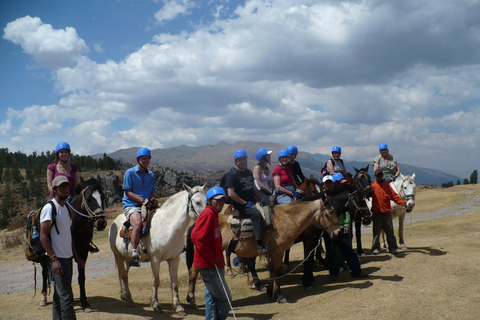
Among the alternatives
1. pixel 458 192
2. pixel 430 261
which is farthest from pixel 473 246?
pixel 458 192

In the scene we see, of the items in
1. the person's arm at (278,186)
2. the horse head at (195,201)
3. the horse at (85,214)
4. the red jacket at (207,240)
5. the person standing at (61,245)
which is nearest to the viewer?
the person standing at (61,245)

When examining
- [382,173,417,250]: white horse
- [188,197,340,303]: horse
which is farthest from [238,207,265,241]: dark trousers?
[382,173,417,250]: white horse

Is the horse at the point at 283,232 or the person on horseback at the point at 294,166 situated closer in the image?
the horse at the point at 283,232

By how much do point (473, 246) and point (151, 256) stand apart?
9.63 metres

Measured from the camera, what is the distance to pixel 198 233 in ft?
19.8

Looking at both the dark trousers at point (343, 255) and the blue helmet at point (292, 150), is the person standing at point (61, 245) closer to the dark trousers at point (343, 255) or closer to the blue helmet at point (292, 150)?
the dark trousers at point (343, 255)

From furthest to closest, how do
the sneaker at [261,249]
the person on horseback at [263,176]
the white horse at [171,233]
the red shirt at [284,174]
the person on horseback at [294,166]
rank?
the person on horseback at [294,166], the red shirt at [284,174], the person on horseback at [263,176], the sneaker at [261,249], the white horse at [171,233]

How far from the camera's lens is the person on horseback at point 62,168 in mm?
8453

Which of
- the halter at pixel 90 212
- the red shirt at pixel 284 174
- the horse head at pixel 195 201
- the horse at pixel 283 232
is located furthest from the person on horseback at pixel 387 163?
the halter at pixel 90 212

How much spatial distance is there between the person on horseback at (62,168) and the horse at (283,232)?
369 centimetres

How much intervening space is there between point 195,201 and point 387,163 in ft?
26.7

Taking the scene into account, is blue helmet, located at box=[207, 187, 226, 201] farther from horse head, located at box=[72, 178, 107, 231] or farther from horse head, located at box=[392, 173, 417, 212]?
horse head, located at box=[392, 173, 417, 212]

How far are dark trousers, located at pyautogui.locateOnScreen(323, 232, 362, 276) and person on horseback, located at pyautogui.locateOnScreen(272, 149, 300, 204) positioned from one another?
1478 mm

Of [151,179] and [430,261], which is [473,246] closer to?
[430,261]
